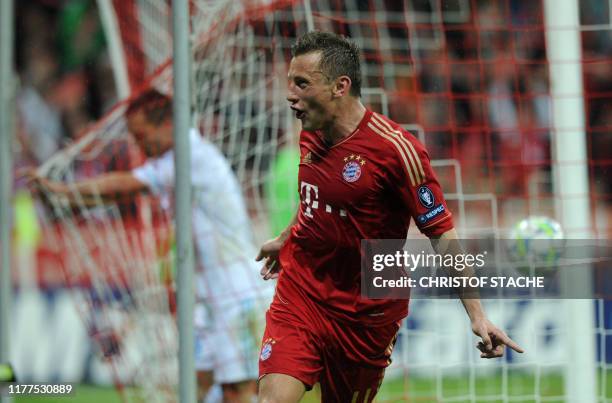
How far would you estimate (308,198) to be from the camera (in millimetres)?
4512

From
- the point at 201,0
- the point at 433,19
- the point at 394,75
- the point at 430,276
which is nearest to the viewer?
the point at 430,276

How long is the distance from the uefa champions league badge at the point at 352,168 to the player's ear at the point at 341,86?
0.25 meters

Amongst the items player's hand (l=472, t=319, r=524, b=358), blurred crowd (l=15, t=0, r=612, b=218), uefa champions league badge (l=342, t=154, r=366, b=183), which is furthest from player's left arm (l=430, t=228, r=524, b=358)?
blurred crowd (l=15, t=0, r=612, b=218)

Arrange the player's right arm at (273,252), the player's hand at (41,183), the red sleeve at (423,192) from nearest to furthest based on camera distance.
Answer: the red sleeve at (423,192)
the player's right arm at (273,252)
the player's hand at (41,183)

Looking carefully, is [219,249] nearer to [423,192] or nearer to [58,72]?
[423,192]

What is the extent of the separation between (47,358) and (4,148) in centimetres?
409

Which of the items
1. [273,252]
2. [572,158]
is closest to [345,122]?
[273,252]

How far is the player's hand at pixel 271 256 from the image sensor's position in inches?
190

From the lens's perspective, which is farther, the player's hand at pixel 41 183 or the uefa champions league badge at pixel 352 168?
the player's hand at pixel 41 183

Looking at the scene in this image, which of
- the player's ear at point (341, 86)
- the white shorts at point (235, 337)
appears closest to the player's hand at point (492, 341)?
the player's ear at point (341, 86)

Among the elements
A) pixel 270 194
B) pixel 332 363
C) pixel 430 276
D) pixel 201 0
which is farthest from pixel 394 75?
pixel 332 363

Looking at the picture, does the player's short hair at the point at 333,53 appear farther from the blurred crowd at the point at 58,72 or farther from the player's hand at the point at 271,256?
the blurred crowd at the point at 58,72

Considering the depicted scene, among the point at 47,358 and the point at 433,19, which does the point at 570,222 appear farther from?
the point at 47,358

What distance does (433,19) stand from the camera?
8984 millimetres
